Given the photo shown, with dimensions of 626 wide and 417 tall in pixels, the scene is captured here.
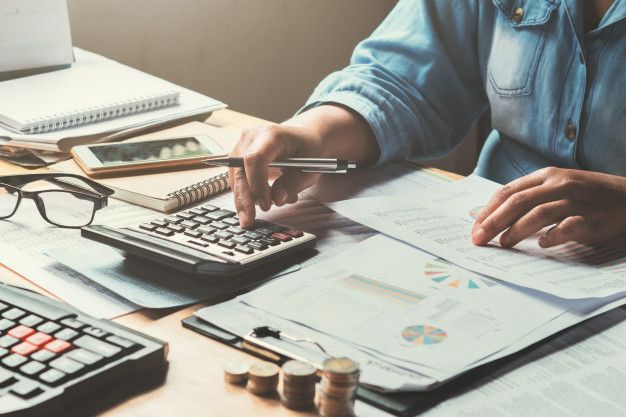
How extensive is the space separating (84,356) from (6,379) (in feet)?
0.18

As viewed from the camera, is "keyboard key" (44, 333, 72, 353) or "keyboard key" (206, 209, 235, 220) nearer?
"keyboard key" (44, 333, 72, 353)

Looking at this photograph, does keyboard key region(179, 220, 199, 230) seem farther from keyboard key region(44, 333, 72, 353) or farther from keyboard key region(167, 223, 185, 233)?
keyboard key region(44, 333, 72, 353)

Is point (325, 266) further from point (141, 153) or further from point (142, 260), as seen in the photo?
point (141, 153)

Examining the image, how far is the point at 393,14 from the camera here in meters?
1.30

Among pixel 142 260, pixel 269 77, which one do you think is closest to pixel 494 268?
pixel 142 260

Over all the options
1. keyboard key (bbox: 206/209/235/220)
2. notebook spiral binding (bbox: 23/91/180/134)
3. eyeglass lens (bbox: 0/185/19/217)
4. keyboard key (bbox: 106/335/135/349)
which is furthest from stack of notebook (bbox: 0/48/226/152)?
keyboard key (bbox: 106/335/135/349)

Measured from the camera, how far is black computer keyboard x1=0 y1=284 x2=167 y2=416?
559mm

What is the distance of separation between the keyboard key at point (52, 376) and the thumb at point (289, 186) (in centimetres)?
41

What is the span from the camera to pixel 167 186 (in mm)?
993

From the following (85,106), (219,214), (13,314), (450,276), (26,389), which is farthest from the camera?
(85,106)

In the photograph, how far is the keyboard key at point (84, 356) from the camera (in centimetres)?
59

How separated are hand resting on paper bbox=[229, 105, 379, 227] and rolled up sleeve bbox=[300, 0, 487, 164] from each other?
52 mm

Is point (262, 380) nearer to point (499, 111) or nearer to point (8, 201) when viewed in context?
point (8, 201)

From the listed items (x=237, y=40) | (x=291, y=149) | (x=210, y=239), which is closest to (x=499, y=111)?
(x=291, y=149)
